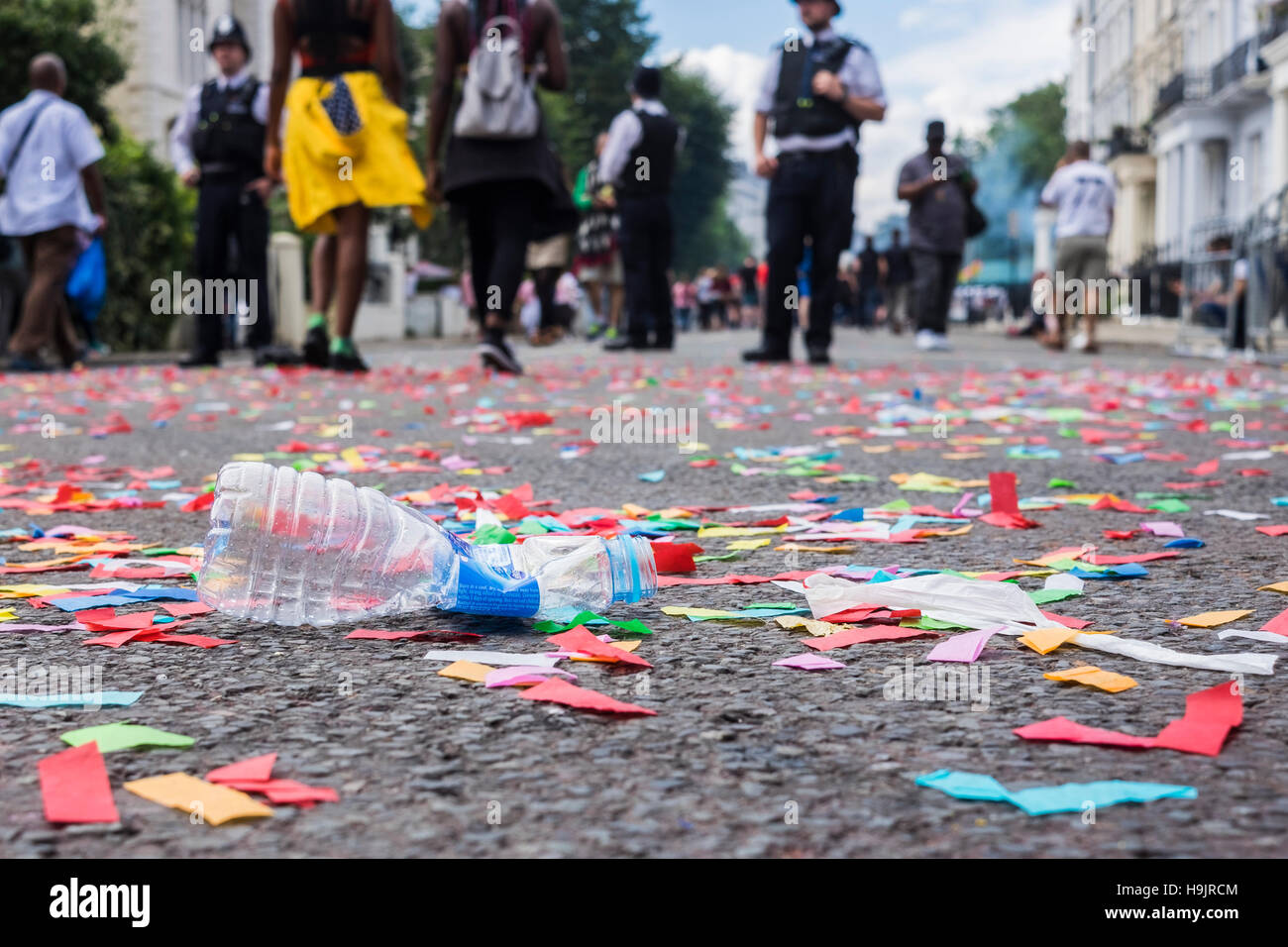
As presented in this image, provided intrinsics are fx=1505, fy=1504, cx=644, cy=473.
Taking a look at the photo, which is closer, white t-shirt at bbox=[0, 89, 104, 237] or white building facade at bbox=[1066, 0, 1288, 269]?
white t-shirt at bbox=[0, 89, 104, 237]

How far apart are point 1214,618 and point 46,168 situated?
9.42 m

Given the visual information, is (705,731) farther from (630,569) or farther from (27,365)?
(27,365)

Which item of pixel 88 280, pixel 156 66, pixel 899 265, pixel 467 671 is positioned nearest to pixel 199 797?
pixel 467 671

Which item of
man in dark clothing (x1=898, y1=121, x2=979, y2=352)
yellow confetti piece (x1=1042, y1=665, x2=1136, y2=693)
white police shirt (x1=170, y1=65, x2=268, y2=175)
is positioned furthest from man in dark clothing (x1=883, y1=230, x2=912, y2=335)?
yellow confetti piece (x1=1042, y1=665, x2=1136, y2=693)

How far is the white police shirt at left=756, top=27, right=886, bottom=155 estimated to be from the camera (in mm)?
9516

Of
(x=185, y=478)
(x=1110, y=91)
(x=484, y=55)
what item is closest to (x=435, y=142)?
(x=484, y=55)

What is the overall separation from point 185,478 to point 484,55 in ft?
14.5

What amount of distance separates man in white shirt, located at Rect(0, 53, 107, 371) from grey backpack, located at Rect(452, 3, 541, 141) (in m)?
3.47

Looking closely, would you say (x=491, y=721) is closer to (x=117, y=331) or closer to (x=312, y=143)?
(x=312, y=143)

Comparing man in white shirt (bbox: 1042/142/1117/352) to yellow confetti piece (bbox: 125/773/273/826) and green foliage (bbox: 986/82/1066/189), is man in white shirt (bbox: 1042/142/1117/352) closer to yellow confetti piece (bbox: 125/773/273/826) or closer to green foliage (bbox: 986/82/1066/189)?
yellow confetti piece (bbox: 125/773/273/826)

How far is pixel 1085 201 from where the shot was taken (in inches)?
542

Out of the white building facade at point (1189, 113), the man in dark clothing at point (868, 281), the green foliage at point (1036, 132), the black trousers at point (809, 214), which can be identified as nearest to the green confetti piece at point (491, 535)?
the black trousers at point (809, 214)

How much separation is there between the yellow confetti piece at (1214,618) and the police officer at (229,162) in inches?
327

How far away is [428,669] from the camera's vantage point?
6.72ft
